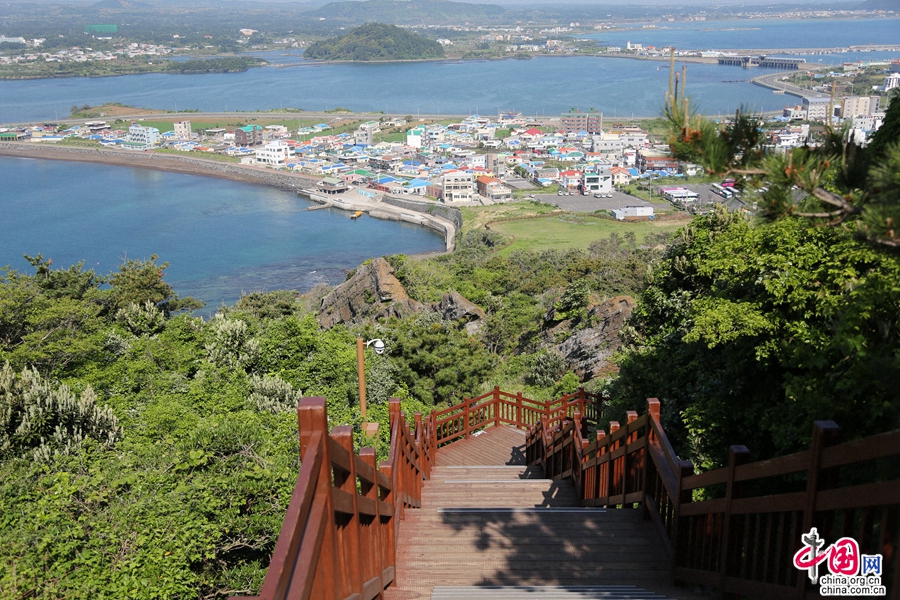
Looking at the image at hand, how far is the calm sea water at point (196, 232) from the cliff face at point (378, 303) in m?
15.6

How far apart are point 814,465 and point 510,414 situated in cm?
702

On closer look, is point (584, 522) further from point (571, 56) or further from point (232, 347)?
point (571, 56)

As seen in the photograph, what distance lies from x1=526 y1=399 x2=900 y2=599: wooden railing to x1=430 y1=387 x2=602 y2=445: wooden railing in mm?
3528

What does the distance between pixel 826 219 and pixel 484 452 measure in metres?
6.04

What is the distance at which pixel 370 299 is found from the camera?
21078mm

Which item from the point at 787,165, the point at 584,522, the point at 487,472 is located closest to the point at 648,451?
the point at 584,522

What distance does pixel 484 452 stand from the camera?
26.4 ft

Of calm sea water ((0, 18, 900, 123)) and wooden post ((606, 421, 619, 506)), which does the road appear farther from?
wooden post ((606, 421, 619, 506))

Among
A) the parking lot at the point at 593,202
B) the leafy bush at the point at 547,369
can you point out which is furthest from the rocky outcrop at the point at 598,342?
the parking lot at the point at 593,202

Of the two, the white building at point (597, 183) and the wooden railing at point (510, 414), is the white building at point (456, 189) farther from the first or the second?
the wooden railing at point (510, 414)

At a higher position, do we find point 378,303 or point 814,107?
point 814,107

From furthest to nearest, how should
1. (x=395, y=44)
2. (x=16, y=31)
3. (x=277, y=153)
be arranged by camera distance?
(x=16, y=31) < (x=395, y=44) < (x=277, y=153)

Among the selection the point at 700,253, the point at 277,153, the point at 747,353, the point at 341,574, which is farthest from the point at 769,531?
the point at 277,153

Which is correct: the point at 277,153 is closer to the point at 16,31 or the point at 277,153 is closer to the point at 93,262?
the point at 93,262
